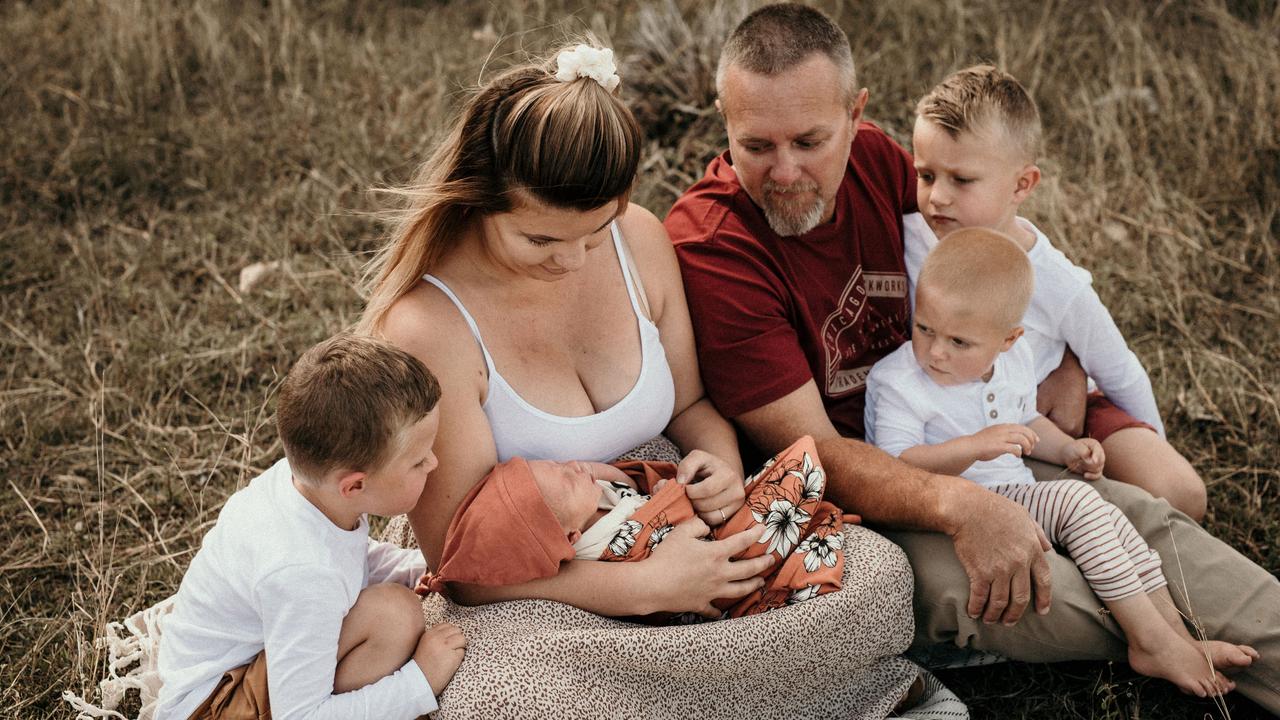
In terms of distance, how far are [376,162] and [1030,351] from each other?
3252 millimetres

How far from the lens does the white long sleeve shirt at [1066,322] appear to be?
10.8ft

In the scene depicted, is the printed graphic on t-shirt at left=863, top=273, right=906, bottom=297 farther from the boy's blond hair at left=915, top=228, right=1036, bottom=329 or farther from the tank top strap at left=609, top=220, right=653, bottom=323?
the tank top strap at left=609, top=220, right=653, bottom=323

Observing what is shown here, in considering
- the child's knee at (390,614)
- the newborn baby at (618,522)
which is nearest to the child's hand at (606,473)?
the newborn baby at (618,522)

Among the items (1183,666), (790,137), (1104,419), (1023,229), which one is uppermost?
(790,137)

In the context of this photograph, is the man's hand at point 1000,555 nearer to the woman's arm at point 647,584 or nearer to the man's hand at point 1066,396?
the woman's arm at point 647,584

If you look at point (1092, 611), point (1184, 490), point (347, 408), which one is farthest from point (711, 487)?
point (1184, 490)

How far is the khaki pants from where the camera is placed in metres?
2.82

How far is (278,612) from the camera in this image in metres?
2.32

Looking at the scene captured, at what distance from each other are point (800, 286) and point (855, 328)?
0.23 meters

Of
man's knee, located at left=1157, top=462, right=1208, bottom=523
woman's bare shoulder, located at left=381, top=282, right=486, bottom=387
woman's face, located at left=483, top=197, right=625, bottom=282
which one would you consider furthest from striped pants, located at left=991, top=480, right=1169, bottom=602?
woman's bare shoulder, located at left=381, top=282, right=486, bottom=387

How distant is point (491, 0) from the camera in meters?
6.07

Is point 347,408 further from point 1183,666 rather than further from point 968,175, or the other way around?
point 1183,666

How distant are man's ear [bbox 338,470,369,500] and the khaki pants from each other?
1421mm

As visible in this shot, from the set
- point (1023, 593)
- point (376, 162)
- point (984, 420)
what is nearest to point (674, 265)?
point (984, 420)
